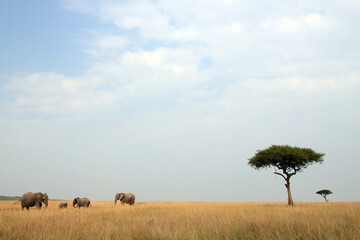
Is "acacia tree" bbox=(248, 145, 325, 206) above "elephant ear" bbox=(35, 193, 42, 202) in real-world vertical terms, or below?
above

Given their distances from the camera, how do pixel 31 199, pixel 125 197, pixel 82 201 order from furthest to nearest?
pixel 125 197, pixel 82 201, pixel 31 199

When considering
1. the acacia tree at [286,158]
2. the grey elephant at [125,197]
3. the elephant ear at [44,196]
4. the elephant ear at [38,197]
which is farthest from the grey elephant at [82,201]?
the acacia tree at [286,158]

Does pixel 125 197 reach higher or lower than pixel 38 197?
lower

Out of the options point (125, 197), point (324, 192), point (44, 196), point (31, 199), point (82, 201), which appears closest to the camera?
point (31, 199)

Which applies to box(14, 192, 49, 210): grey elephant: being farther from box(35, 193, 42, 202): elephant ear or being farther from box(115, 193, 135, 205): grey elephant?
box(115, 193, 135, 205): grey elephant

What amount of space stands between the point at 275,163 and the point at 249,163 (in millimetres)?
3639

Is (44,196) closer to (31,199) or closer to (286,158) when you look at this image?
(31,199)

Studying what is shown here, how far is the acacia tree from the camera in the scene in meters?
36.3

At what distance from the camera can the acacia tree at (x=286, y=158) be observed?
1429 inches

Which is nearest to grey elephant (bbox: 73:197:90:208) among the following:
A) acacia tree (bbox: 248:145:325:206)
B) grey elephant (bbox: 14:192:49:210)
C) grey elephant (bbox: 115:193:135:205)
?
grey elephant (bbox: 14:192:49:210)

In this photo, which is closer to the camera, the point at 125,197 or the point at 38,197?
the point at 38,197

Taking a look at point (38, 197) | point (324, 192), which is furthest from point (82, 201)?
point (324, 192)

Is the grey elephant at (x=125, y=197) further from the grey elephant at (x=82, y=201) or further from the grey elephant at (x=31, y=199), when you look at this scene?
the grey elephant at (x=31, y=199)

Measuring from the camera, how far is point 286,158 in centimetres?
3675
